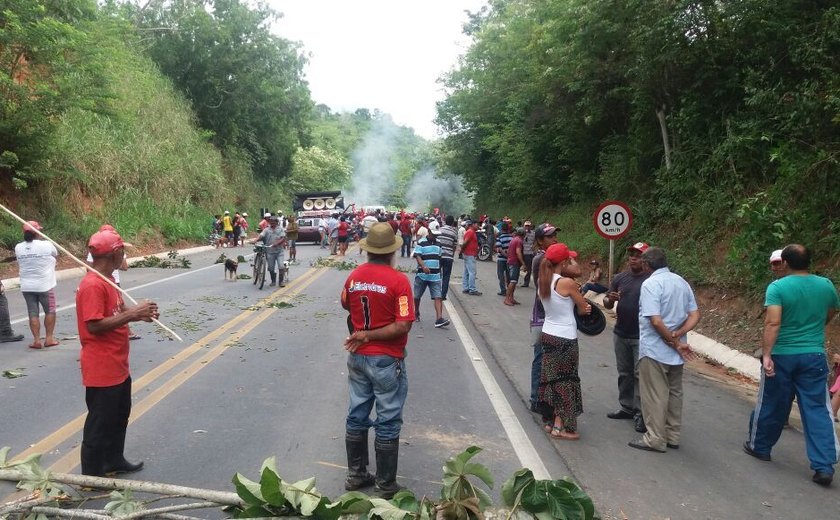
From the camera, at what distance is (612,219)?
40.6ft

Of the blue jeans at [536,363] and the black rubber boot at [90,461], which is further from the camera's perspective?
the blue jeans at [536,363]

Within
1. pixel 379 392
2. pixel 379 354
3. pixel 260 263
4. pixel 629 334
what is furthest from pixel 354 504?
pixel 260 263

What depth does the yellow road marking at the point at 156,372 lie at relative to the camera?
16.6 ft

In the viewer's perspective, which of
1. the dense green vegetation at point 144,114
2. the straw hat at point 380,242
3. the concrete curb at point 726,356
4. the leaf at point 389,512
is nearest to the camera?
the leaf at point 389,512

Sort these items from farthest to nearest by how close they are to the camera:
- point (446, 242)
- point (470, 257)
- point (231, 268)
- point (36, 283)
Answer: point (231, 268)
point (470, 257)
point (446, 242)
point (36, 283)

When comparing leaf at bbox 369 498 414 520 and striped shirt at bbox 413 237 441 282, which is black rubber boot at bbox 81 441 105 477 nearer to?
leaf at bbox 369 498 414 520

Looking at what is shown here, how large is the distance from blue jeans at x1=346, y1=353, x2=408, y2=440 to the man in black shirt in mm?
2711

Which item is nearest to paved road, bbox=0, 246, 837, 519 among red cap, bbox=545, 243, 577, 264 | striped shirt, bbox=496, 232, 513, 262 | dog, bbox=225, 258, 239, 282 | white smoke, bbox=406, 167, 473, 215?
red cap, bbox=545, 243, 577, 264

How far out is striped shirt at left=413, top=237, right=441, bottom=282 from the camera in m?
11.1

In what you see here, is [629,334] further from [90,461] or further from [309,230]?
[309,230]

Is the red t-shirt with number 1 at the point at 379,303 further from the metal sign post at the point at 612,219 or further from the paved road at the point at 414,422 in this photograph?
the metal sign post at the point at 612,219

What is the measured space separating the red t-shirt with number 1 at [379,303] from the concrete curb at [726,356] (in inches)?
226

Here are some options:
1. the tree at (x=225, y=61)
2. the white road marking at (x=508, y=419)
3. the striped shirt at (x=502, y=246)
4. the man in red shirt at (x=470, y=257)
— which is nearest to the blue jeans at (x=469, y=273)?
the man in red shirt at (x=470, y=257)

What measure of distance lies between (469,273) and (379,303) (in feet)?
36.8
